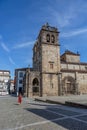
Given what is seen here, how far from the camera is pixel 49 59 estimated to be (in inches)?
1665

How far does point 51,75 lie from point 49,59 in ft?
13.5

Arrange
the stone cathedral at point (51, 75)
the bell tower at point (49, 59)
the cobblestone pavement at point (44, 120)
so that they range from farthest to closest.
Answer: the bell tower at point (49, 59), the stone cathedral at point (51, 75), the cobblestone pavement at point (44, 120)

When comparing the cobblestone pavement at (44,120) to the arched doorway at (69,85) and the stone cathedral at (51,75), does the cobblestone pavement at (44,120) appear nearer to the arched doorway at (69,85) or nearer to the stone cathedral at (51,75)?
the stone cathedral at (51,75)

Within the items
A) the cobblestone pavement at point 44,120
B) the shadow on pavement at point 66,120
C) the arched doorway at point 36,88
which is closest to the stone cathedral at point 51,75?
the arched doorway at point 36,88

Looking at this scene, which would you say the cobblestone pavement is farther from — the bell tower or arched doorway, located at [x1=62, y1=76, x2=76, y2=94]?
arched doorway, located at [x1=62, y1=76, x2=76, y2=94]

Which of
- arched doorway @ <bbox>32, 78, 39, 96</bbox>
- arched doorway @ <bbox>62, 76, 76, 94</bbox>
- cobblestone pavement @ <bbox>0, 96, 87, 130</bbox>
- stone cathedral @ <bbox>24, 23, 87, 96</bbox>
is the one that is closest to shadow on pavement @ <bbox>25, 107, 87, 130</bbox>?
cobblestone pavement @ <bbox>0, 96, 87, 130</bbox>

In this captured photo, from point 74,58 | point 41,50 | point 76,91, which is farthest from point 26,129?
point 74,58

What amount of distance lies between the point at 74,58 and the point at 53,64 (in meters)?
15.7

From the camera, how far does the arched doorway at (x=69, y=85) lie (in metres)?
43.5

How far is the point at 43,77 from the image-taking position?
4075cm

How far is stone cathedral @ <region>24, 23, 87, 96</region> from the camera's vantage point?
40.6 m

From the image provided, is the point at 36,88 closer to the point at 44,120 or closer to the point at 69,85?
the point at 69,85

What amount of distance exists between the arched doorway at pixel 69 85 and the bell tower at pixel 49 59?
2.97 meters

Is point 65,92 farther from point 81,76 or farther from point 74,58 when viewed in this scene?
point 74,58
